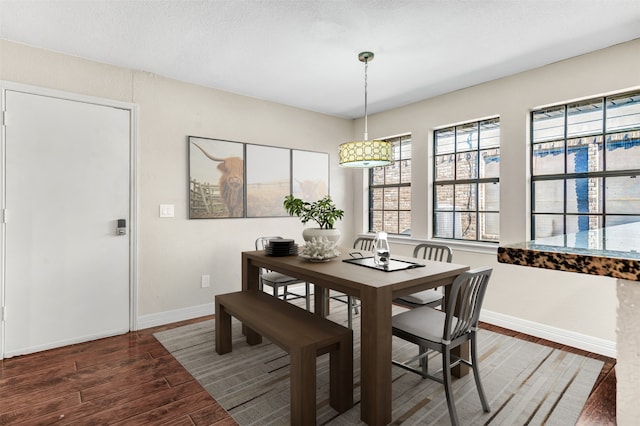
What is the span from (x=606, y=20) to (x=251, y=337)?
3.61m

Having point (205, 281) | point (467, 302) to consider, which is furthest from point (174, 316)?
point (467, 302)

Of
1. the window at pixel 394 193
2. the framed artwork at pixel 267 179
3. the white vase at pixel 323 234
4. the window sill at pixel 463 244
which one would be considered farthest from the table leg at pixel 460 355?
the framed artwork at pixel 267 179

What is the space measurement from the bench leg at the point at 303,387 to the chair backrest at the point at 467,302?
76 centimetres

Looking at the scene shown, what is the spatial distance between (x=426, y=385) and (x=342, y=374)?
706 millimetres

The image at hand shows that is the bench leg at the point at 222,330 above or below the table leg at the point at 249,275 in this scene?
below

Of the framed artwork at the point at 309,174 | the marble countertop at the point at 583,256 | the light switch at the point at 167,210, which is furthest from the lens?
the framed artwork at the point at 309,174

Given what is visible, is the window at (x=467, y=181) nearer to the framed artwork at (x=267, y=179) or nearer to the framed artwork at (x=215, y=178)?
the framed artwork at (x=267, y=179)

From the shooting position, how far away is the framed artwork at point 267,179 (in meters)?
4.03

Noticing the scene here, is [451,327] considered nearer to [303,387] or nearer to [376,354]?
[376,354]

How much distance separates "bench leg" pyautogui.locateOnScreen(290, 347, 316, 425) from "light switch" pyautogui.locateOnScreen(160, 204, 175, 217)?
2.29 m

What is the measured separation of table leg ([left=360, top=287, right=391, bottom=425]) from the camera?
1807 mm

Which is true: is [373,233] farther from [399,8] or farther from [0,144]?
[0,144]

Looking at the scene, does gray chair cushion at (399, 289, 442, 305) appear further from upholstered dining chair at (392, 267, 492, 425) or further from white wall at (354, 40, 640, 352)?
white wall at (354, 40, 640, 352)

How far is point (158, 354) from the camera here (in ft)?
9.04
